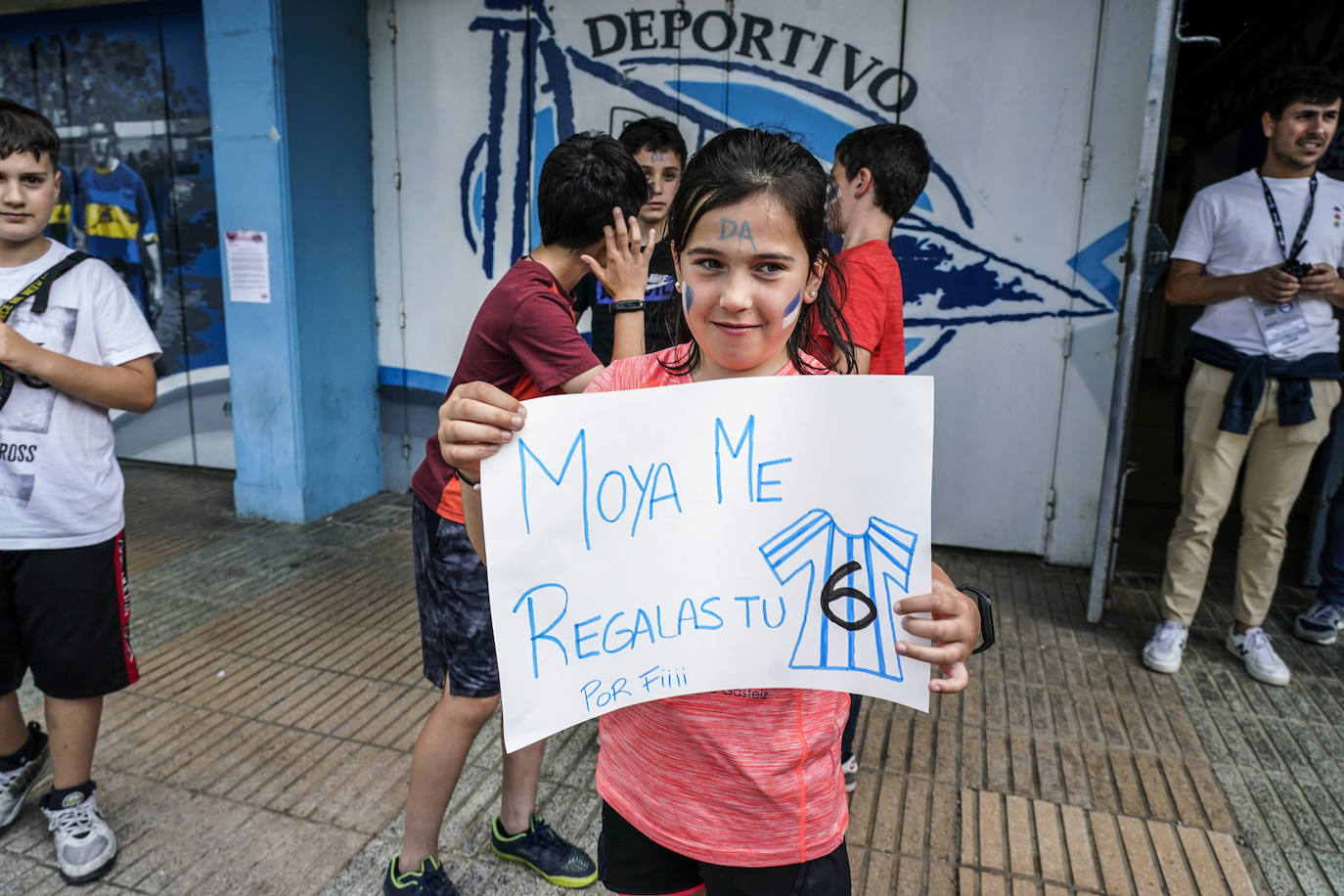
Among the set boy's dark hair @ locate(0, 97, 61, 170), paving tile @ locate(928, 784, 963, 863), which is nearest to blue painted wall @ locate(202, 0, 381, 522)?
boy's dark hair @ locate(0, 97, 61, 170)

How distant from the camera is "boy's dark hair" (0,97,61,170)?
2049 mm

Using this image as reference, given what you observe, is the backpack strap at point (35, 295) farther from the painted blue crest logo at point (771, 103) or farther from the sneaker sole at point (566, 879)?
the painted blue crest logo at point (771, 103)

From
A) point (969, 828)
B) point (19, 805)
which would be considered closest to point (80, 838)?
point (19, 805)

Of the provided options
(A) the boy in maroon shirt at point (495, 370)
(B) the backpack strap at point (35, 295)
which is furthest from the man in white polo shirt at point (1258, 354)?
(B) the backpack strap at point (35, 295)

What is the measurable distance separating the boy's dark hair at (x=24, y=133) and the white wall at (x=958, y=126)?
308 centimetres

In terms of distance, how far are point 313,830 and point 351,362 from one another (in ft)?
11.5

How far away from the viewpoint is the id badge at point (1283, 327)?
10.9ft

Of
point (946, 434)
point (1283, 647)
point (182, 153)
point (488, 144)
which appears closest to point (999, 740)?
point (1283, 647)

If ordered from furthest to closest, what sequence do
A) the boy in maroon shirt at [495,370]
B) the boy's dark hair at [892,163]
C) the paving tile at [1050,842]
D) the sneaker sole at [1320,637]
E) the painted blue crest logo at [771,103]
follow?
1. the painted blue crest logo at [771,103]
2. the sneaker sole at [1320,637]
3. the boy's dark hair at [892,163]
4. the paving tile at [1050,842]
5. the boy in maroon shirt at [495,370]

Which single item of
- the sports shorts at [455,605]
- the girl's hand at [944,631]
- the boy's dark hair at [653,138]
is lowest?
the sports shorts at [455,605]

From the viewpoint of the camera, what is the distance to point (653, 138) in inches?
120

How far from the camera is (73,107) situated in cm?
596

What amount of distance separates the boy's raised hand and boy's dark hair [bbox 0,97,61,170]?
138 centimetres

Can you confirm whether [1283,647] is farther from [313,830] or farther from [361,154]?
[361,154]
